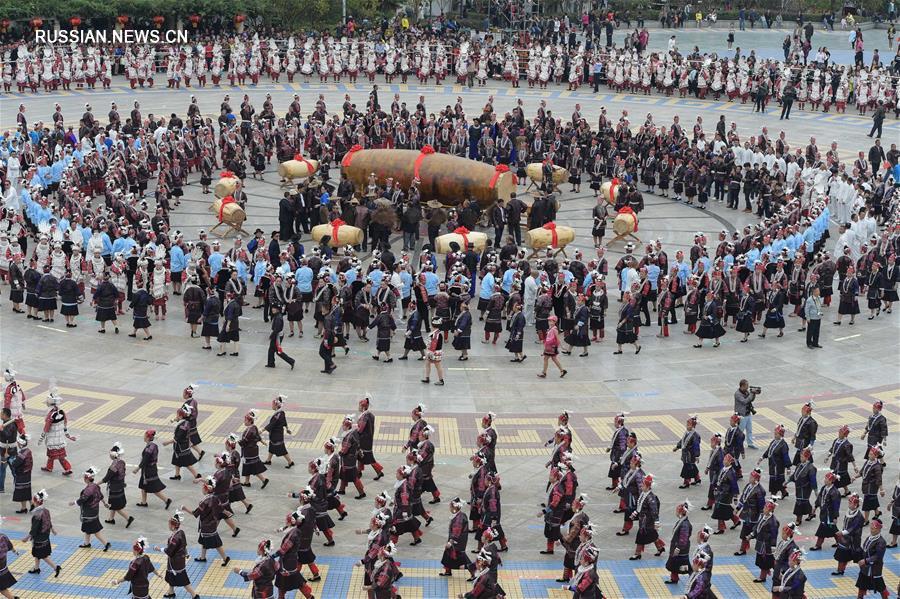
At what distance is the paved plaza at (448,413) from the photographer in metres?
21.6

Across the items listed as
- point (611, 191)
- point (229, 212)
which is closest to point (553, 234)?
point (611, 191)

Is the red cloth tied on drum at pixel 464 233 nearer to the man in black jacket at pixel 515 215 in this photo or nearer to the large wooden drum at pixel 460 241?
the large wooden drum at pixel 460 241

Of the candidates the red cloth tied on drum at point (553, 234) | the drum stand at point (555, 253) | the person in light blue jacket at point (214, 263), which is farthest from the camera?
the drum stand at point (555, 253)

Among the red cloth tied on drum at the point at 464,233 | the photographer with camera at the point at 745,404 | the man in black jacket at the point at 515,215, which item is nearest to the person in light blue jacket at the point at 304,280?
the red cloth tied on drum at the point at 464,233

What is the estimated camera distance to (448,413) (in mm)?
27719

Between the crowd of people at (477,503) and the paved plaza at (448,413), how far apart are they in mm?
258

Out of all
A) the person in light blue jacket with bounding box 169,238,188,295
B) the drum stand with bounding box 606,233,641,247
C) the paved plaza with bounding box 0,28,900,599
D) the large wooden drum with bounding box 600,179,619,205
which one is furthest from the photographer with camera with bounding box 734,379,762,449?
the large wooden drum with bounding box 600,179,619,205

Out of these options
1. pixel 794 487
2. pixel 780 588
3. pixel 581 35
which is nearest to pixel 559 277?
pixel 794 487

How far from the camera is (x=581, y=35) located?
81125 mm

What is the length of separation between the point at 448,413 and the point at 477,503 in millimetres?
5363

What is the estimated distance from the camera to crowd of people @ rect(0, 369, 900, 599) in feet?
66.2

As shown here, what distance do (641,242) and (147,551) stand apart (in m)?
23.1

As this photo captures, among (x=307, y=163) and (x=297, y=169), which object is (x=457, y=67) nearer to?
(x=307, y=163)

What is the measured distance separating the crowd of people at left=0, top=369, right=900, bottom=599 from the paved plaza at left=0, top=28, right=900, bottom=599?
0.85 feet
